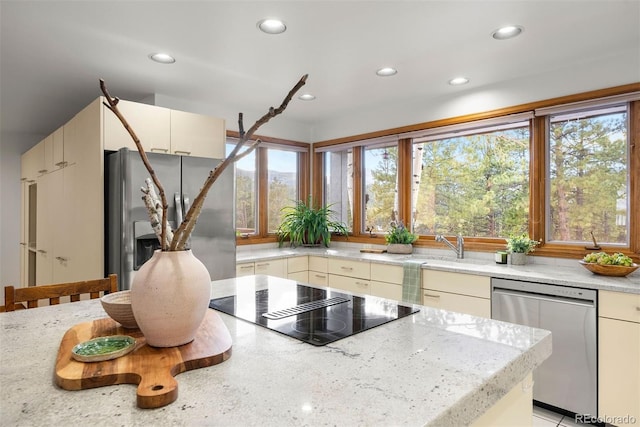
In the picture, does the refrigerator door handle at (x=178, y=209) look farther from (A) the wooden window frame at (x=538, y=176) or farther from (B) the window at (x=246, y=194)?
(A) the wooden window frame at (x=538, y=176)

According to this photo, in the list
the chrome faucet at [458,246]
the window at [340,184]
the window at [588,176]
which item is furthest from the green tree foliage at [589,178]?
the window at [340,184]

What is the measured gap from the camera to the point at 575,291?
90.8 inches

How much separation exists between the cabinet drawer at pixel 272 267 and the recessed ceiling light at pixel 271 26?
1992 mm

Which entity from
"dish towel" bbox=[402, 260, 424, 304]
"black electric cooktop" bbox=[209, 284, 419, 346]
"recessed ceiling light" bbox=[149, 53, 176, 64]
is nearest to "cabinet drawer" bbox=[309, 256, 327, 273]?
"dish towel" bbox=[402, 260, 424, 304]

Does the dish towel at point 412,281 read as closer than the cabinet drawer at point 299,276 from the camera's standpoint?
Yes

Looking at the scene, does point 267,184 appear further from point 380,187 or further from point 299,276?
point 380,187

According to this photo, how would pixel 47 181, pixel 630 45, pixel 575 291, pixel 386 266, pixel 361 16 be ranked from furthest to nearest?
pixel 47 181 < pixel 386 266 < pixel 630 45 < pixel 575 291 < pixel 361 16

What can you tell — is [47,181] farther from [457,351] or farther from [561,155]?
[561,155]

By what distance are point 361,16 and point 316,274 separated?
2505mm

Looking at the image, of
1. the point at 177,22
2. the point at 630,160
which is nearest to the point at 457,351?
the point at 177,22

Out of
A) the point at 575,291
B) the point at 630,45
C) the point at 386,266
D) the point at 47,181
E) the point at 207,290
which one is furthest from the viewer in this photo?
the point at 47,181

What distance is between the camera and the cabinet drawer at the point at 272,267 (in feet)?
11.6

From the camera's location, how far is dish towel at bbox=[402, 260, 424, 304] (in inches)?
120

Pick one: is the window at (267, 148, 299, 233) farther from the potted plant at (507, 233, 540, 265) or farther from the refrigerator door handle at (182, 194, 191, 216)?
the potted plant at (507, 233, 540, 265)
